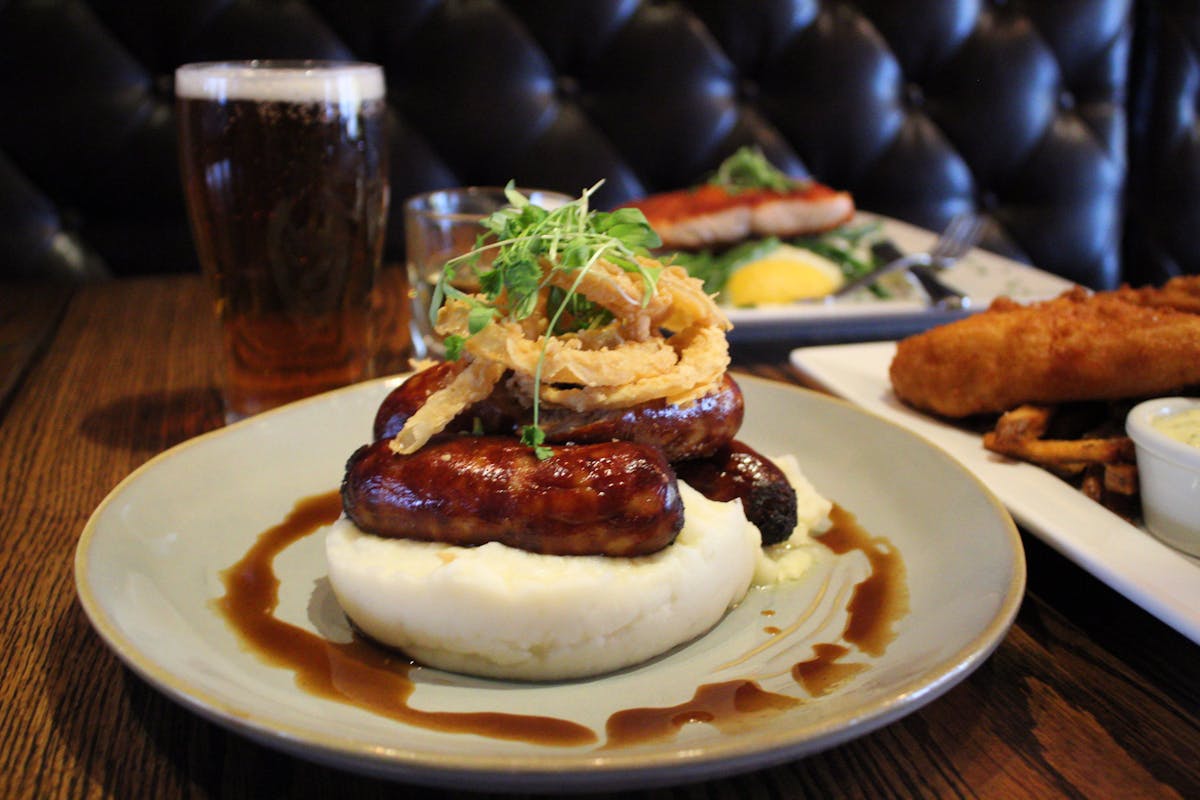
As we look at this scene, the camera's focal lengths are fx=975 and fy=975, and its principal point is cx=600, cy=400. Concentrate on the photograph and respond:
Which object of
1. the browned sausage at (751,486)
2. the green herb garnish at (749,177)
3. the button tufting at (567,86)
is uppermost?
the browned sausage at (751,486)

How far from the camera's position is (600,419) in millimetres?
1553

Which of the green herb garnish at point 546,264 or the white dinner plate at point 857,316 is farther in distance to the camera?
the white dinner plate at point 857,316

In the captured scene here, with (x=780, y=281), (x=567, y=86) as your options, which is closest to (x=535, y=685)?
(x=780, y=281)

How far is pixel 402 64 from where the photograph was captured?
188 inches

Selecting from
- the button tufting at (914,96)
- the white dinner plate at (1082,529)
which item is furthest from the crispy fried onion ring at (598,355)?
the button tufting at (914,96)

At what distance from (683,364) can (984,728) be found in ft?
2.27

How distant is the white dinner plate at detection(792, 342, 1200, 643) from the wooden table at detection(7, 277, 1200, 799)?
0.09 meters

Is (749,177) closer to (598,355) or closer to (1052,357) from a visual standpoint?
(1052,357)

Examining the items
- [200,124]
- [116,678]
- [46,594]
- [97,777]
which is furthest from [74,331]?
[97,777]

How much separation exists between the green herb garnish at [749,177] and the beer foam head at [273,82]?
7.96ft

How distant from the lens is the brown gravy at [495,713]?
118cm

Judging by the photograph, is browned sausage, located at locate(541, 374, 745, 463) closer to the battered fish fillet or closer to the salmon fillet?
the battered fish fillet

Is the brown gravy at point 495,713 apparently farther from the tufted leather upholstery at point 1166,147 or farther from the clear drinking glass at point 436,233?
the tufted leather upholstery at point 1166,147

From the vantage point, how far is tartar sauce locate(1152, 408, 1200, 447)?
1837mm
